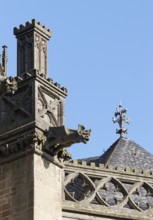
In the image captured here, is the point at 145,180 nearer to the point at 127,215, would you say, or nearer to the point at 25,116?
the point at 127,215

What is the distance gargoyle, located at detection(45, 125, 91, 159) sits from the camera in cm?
2091

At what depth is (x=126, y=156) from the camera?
27.2 metres

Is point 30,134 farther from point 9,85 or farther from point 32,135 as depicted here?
point 9,85

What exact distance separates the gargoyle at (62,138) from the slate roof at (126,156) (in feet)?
15.7

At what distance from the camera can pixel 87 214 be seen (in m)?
22.3

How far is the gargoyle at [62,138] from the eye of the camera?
823 inches

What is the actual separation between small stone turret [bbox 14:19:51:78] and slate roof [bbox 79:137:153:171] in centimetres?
455

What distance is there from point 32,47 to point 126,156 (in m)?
5.60

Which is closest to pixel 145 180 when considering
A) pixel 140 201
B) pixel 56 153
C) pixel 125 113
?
pixel 140 201

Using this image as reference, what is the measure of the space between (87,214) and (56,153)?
1.43m

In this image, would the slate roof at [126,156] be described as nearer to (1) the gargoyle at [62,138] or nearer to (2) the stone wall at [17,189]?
(1) the gargoyle at [62,138]

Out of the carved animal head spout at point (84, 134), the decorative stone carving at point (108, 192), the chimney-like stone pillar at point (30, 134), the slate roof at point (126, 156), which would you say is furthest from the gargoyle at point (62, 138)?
the slate roof at point (126, 156)

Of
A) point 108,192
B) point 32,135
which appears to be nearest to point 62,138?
point 32,135

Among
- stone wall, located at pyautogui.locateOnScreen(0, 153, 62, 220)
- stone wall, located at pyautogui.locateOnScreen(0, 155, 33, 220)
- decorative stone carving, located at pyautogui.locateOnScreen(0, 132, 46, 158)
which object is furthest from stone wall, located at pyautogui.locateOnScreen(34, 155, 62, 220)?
decorative stone carving, located at pyautogui.locateOnScreen(0, 132, 46, 158)
